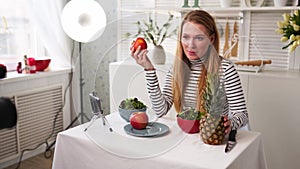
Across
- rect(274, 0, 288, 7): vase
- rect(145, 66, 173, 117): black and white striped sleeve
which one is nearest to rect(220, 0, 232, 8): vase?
rect(274, 0, 288, 7): vase

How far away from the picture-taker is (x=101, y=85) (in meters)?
1.50

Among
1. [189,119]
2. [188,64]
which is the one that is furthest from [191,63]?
[189,119]

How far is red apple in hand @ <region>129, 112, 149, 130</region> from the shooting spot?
152 cm

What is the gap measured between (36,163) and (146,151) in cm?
197

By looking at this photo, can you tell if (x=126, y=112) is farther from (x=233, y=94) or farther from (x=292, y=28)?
(x=292, y=28)

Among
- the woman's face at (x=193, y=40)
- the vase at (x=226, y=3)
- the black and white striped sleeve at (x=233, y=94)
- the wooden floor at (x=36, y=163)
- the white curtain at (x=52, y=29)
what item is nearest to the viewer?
the woman's face at (x=193, y=40)

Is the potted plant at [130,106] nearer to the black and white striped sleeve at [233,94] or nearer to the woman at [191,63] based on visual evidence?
the woman at [191,63]

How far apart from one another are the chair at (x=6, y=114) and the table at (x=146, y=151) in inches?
32.8

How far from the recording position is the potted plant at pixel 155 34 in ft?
4.49

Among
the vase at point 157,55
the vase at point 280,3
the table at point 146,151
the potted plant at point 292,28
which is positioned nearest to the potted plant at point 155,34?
the vase at point 157,55

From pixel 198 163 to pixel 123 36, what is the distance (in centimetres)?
55

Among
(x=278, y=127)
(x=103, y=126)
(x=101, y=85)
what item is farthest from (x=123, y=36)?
(x=278, y=127)

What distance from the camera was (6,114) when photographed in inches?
22.3

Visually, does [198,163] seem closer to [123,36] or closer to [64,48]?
[123,36]
